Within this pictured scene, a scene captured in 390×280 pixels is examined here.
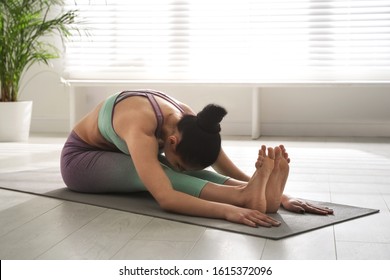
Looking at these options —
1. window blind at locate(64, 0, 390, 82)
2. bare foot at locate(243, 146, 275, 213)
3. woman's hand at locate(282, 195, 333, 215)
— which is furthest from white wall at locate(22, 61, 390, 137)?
bare foot at locate(243, 146, 275, 213)

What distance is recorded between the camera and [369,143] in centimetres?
521

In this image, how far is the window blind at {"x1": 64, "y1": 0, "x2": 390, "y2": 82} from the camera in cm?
555

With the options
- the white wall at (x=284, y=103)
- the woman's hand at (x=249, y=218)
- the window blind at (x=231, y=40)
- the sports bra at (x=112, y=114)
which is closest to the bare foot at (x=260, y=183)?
the woman's hand at (x=249, y=218)

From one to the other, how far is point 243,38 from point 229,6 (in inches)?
11.2

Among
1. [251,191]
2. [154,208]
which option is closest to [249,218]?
[251,191]

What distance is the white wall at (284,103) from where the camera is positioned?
18.7 ft

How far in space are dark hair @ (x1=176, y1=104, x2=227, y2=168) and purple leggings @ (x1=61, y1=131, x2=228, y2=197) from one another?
200mm

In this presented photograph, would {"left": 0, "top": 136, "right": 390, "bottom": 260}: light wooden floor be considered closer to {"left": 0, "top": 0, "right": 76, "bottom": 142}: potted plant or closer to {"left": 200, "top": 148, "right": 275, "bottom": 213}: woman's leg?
{"left": 200, "top": 148, "right": 275, "bottom": 213}: woman's leg

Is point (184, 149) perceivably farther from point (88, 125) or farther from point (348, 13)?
point (348, 13)

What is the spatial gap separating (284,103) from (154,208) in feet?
10.8

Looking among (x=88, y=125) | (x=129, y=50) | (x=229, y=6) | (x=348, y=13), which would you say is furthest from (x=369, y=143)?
(x=88, y=125)

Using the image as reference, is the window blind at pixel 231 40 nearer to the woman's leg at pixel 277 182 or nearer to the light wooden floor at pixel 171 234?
the light wooden floor at pixel 171 234

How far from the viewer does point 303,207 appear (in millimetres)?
2643

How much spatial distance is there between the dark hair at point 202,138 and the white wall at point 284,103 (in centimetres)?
303
